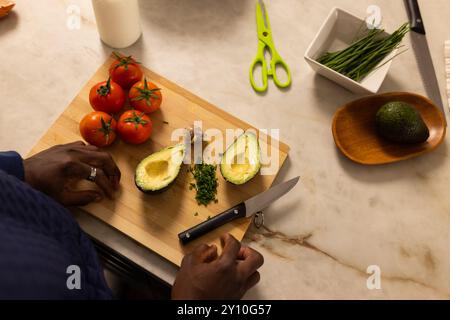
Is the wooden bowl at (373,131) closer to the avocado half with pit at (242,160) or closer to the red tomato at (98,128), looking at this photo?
the avocado half with pit at (242,160)

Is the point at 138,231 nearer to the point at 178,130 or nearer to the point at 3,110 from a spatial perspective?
the point at 178,130

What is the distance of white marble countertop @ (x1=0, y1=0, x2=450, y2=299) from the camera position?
1.21m

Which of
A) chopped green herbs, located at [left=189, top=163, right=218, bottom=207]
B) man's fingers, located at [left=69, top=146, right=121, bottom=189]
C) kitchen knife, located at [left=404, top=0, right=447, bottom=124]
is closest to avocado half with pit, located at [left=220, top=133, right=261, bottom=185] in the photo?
chopped green herbs, located at [left=189, top=163, right=218, bottom=207]

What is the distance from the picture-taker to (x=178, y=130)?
1.29 meters

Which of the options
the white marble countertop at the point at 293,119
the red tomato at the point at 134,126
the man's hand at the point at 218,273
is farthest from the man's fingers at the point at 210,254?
the red tomato at the point at 134,126

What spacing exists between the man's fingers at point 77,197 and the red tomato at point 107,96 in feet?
0.78

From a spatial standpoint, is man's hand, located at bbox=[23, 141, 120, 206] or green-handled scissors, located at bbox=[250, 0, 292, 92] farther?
green-handled scissors, located at bbox=[250, 0, 292, 92]

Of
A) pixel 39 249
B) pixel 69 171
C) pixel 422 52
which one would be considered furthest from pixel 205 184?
pixel 422 52

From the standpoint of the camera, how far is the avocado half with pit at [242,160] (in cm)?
120

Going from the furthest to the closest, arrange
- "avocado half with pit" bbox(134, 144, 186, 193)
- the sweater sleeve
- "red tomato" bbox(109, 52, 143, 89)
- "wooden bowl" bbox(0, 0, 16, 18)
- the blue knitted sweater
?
"wooden bowl" bbox(0, 0, 16, 18), "red tomato" bbox(109, 52, 143, 89), "avocado half with pit" bbox(134, 144, 186, 193), the sweater sleeve, the blue knitted sweater

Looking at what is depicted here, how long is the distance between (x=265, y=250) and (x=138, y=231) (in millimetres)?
328

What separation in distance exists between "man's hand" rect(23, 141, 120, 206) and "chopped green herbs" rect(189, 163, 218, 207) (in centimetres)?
20

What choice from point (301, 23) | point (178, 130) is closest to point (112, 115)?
point (178, 130)

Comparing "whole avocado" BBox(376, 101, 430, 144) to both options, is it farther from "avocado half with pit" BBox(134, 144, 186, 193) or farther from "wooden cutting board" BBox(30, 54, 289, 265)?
"avocado half with pit" BBox(134, 144, 186, 193)
